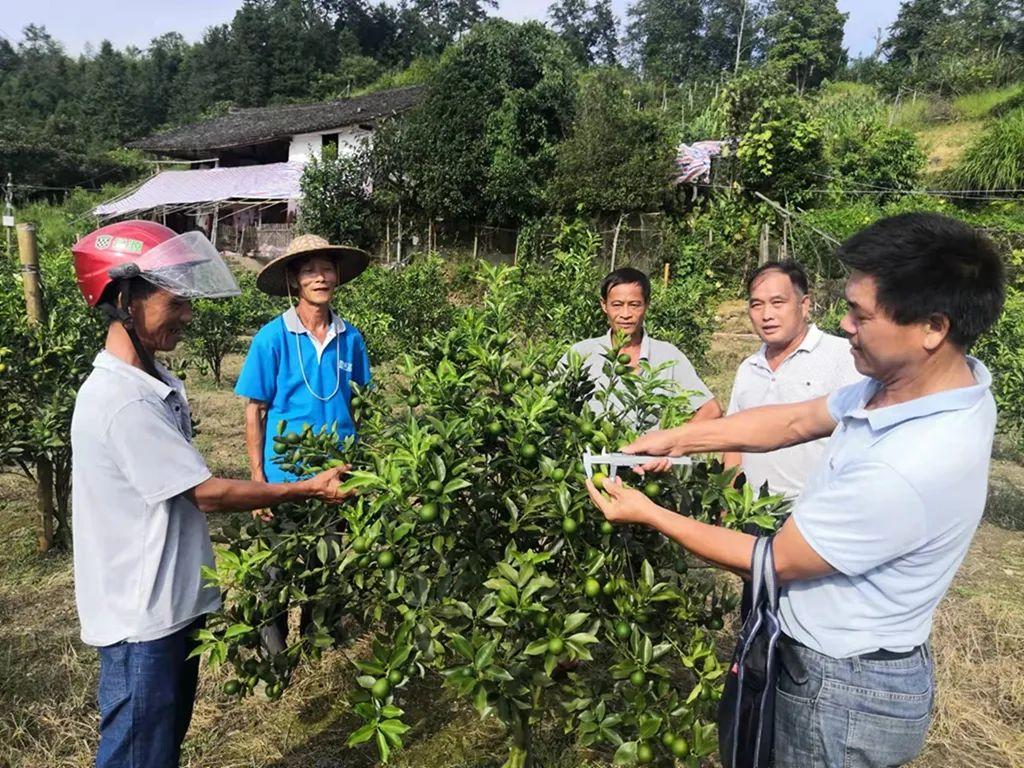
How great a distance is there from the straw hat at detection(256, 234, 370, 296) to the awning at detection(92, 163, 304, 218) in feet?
64.3

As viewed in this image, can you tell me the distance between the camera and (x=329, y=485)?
1.99 meters

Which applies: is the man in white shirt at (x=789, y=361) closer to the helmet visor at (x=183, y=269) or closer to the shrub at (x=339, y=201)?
the helmet visor at (x=183, y=269)

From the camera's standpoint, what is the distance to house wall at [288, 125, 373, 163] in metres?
22.1

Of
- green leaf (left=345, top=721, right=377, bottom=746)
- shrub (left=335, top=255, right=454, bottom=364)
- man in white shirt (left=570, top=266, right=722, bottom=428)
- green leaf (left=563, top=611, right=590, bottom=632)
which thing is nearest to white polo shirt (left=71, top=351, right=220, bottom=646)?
green leaf (left=345, top=721, right=377, bottom=746)

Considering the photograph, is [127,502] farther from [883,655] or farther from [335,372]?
[883,655]

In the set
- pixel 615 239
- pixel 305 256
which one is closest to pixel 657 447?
pixel 305 256

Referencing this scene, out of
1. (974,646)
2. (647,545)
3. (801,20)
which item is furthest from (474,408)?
(801,20)

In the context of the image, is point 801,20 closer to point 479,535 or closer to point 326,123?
point 326,123

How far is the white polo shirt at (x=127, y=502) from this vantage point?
1.87 meters

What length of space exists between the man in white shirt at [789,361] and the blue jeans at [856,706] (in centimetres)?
125

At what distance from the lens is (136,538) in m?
1.92

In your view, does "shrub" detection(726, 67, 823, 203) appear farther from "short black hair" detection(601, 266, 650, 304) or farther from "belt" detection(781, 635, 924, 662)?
"belt" detection(781, 635, 924, 662)

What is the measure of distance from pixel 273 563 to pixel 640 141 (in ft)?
56.5

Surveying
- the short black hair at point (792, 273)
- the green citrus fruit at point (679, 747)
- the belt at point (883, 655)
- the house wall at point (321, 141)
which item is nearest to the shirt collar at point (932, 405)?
the belt at point (883, 655)
